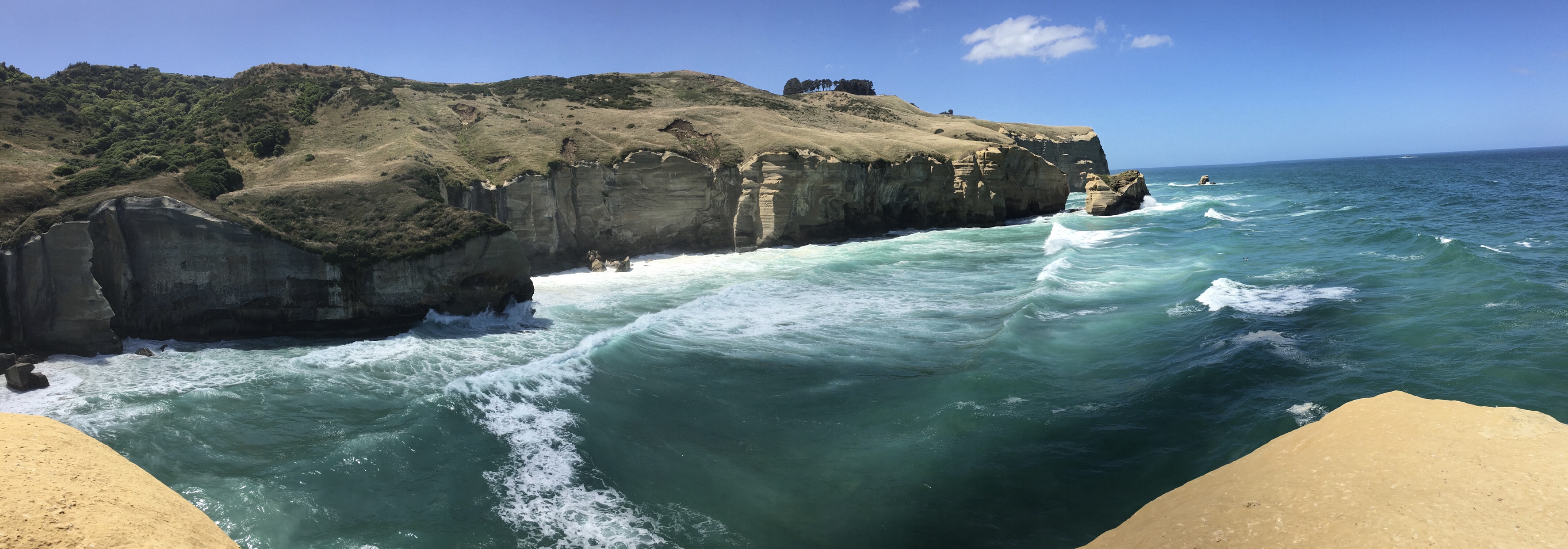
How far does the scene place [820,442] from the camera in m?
15.6

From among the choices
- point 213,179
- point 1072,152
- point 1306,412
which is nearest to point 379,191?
point 213,179

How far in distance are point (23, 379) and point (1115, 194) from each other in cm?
6843

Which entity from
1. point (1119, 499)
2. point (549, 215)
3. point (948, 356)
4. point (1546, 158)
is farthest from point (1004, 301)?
point (1546, 158)

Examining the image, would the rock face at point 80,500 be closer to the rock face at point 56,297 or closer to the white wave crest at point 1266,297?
the rock face at point 56,297

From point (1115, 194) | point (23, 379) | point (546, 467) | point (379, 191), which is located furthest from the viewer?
point (1115, 194)

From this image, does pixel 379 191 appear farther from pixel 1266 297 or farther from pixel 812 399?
pixel 1266 297

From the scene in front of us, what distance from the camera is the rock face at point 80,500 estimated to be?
487 cm

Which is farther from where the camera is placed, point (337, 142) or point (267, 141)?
point (337, 142)

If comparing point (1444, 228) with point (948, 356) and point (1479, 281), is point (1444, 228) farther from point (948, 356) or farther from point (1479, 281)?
point (948, 356)

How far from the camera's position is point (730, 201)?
4662 cm

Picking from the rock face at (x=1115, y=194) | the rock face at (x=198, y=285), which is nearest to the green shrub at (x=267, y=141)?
the rock face at (x=198, y=285)

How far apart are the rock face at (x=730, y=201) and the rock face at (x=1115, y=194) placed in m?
10.8

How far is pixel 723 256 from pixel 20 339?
1174 inches

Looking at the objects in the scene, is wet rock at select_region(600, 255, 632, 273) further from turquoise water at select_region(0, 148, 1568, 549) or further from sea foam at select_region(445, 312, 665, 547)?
sea foam at select_region(445, 312, 665, 547)
